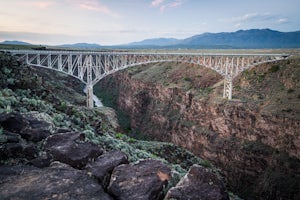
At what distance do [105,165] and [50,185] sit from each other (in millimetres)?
1610

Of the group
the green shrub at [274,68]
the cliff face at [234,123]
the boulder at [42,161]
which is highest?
the green shrub at [274,68]

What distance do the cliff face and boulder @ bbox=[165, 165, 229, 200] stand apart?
35.5 meters

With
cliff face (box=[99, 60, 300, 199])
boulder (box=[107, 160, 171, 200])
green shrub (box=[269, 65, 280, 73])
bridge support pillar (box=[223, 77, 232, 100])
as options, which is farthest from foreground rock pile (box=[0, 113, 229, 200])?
green shrub (box=[269, 65, 280, 73])

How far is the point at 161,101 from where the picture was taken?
6688cm

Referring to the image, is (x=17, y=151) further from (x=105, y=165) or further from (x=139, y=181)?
(x=139, y=181)

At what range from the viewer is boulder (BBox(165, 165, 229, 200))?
6.23 metres

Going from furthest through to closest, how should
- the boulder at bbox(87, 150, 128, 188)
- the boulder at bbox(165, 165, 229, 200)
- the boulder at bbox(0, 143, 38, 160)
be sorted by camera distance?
the boulder at bbox(0, 143, 38, 160) < the boulder at bbox(87, 150, 128, 188) < the boulder at bbox(165, 165, 229, 200)

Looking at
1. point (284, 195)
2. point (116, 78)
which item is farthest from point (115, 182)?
point (116, 78)

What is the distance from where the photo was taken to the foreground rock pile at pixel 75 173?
609cm

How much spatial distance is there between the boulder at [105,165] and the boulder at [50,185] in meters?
0.28

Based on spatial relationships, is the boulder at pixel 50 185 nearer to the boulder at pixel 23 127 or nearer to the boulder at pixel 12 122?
the boulder at pixel 23 127

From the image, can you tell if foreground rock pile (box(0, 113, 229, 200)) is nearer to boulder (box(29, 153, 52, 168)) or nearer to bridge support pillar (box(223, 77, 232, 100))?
boulder (box(29, 153, 52, 168))

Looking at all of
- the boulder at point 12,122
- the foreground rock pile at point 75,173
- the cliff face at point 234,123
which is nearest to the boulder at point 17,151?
the foreground rock pile at point 75,173

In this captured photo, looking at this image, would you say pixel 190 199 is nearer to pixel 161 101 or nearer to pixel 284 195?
pixel 284 195
